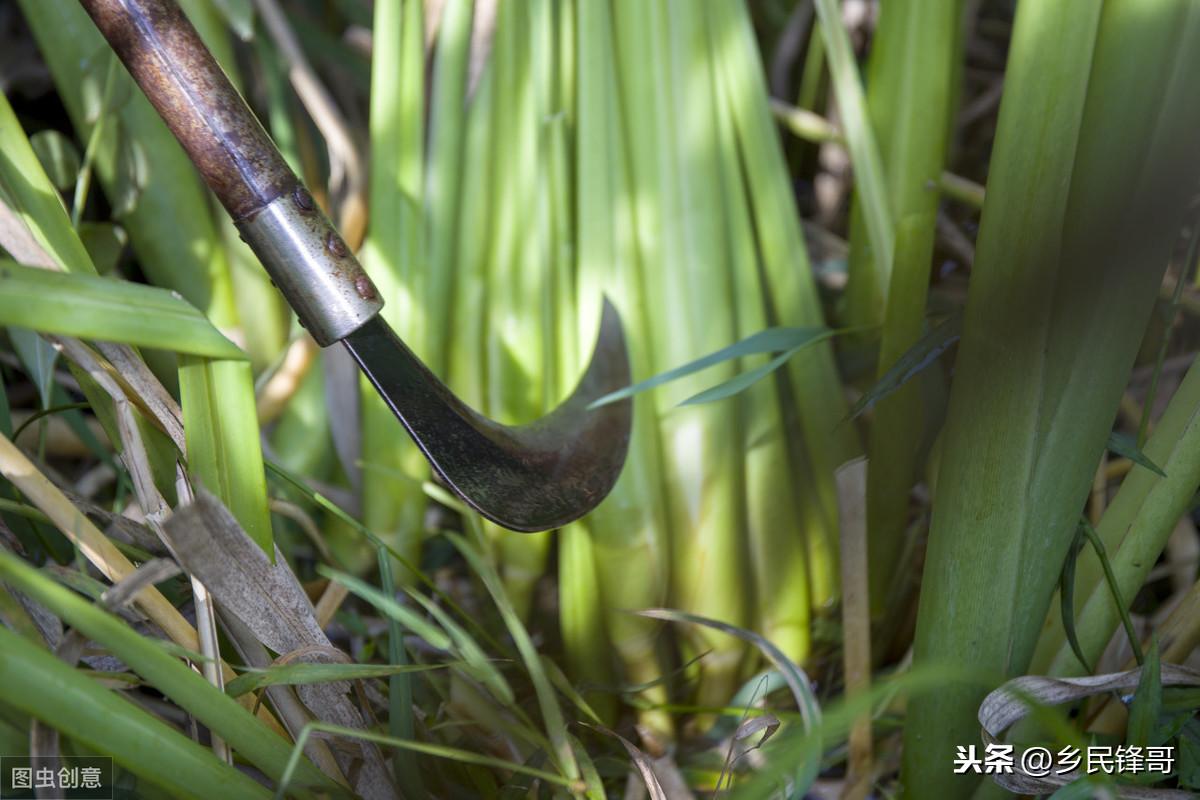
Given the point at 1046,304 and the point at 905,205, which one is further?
the point at 905,205

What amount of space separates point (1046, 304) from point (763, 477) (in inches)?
7.7

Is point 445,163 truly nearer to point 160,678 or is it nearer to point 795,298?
point 795,298

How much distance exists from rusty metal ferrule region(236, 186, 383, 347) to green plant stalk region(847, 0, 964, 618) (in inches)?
10.2

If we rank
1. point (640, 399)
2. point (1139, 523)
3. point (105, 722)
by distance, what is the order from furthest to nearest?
point (640, 399)
point (1139, 523)
point (105, 722)

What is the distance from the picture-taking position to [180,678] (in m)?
0.26

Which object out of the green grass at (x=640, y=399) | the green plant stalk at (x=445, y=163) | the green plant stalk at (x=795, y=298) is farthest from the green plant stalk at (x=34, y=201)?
the green plant stalk at (x=795, y=298)

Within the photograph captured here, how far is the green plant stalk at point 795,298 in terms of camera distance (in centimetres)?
50

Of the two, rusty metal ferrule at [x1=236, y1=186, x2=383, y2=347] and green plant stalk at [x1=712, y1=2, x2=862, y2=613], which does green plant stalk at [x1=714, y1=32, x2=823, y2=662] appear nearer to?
green plant stalk at [x1=712, y1=2, x2=862, y2=613]

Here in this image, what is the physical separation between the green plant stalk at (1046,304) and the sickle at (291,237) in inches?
6.4

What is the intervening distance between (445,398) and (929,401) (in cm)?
25

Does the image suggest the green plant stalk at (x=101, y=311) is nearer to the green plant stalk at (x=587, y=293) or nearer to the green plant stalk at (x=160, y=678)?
the green plant stalk at (x=160, y=678)

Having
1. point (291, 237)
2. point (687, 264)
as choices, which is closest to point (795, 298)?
point (687, 264)

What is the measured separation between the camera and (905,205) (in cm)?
50

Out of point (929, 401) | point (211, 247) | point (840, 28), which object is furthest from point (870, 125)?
point (211, 247)
